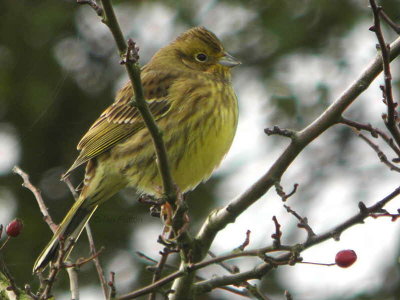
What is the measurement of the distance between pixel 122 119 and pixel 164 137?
0.59 meters

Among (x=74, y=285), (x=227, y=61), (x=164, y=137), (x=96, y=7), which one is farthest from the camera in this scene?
(x=227, y=61)

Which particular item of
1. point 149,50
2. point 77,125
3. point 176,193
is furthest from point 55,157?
point 176,193

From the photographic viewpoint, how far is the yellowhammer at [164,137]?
5477 mm

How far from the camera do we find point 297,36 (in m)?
9.24

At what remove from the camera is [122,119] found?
19.6ft

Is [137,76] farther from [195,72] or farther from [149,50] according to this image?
[149,50]

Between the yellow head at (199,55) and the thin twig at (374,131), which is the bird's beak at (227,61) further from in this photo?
the thin twig at (374,131)

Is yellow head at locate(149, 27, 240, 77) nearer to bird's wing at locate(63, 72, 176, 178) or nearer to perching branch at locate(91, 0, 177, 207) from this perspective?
bird's wing at locate(63, 72, 176, 178)

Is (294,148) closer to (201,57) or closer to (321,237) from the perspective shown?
(321,237)

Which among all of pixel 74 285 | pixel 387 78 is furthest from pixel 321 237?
pixel 74 285

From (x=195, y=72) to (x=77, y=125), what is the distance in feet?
8.31

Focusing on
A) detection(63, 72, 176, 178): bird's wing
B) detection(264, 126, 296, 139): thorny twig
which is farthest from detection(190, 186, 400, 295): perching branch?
detection(63, 72, 176, 178): bird's wing

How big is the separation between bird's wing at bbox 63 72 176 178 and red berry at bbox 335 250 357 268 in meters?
2.16

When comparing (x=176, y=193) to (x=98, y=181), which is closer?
(x=176, y=193)
